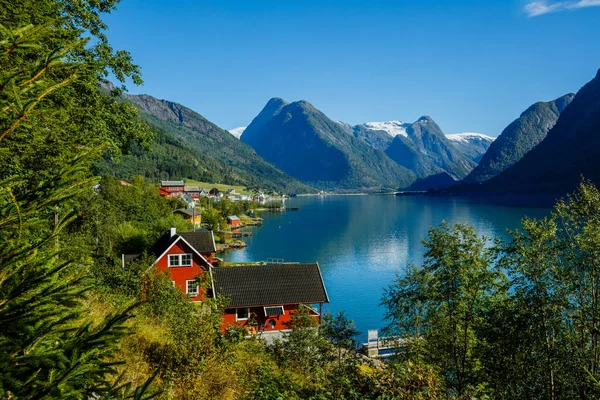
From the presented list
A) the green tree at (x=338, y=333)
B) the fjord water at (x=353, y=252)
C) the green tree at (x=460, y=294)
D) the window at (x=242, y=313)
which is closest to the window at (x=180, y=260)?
the window at (x=242, y=313)

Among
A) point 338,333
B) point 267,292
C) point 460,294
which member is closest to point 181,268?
point 267,292

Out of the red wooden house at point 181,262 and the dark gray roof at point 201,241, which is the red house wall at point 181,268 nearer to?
the red wooden house at point 181,262

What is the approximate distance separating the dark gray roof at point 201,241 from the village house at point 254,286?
711 cm

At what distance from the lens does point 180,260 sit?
30281 millimetres

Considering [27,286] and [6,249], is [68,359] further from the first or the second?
[6,249]

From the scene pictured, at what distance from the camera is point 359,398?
29.2 feet

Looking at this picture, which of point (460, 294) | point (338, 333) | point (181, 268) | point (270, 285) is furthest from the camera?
point (181, 268)

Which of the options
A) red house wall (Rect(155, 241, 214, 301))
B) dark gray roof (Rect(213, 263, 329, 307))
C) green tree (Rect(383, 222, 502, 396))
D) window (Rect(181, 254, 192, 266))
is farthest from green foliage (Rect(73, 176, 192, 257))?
green tree (Rect(383, 222, 502, 396))

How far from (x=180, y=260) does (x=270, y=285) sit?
7.87m

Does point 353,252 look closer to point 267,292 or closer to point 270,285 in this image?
point 270,285

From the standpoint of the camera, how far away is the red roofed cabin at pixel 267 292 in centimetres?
2791

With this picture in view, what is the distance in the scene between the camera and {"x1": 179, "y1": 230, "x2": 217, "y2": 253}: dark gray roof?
38438 millimetres

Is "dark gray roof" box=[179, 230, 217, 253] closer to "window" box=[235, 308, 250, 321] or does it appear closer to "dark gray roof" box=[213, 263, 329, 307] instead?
"dark gray roof" box=[213, 263, 329, 307]

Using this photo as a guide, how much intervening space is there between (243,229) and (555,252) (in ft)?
324
